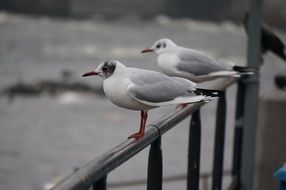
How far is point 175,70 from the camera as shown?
3.48 metres

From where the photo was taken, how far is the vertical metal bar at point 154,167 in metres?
2.35

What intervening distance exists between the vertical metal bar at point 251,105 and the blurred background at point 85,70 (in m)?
0.61

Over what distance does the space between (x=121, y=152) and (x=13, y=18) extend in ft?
189

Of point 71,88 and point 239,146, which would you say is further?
point 71,88

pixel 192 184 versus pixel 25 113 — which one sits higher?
pixel 192 184

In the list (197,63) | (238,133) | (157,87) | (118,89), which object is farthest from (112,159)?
(238,133)

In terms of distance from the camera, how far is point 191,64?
3.48 metres

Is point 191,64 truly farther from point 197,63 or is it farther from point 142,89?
point 142,89

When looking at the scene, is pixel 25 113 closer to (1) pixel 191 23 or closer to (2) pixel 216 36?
(2) pixel 216 36

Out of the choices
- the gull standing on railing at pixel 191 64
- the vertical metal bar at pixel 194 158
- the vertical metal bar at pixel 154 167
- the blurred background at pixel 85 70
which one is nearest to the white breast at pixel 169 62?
the gull standing on railing at pixel 191 64

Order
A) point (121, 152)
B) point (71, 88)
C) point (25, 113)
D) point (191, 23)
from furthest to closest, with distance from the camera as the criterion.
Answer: point (191, 23)
point (71, 88)
point (25, 113)
point (121, 152)

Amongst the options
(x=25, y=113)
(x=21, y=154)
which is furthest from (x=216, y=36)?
(x=21, y=154)

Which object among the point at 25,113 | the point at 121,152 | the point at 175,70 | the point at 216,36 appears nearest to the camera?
the point at 121,152

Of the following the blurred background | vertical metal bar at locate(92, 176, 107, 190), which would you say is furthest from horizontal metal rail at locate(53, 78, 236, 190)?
the blurred background
